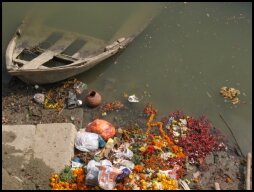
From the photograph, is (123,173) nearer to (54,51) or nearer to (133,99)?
(133,99)

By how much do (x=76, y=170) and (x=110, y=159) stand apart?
2.34ft

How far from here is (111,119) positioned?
360 inches

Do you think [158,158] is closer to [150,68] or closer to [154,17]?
[150,68]

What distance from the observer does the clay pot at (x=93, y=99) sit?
29.9 feet

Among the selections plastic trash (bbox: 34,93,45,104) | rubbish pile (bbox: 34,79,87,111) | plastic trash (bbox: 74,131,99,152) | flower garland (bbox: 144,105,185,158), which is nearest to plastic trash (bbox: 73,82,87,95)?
rubbish pile (bbox: 34,79,87,111)

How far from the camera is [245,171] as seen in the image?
8.33m

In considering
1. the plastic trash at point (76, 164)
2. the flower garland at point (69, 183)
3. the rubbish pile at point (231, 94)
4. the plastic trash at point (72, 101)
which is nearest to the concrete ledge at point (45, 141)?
the plastic trash at point (76, 164)

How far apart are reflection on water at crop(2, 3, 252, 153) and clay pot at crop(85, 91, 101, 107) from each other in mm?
376

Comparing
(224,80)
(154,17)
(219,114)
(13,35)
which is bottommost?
(219,114)

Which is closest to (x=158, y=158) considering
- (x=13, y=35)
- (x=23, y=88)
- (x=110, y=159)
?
(x=110, y=159)

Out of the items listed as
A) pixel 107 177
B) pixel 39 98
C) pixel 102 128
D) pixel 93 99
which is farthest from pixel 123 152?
pixel 39 98

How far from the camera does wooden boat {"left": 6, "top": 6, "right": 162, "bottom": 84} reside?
29.3 feet

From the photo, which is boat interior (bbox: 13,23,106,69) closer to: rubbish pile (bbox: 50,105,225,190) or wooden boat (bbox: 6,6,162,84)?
wooden boat (bbox: 6,6,162,84)

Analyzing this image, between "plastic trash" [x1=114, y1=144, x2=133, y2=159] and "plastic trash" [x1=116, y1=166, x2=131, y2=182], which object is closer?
"plastic trash" [x1=116, y1=166, x2=131, y2=182]
